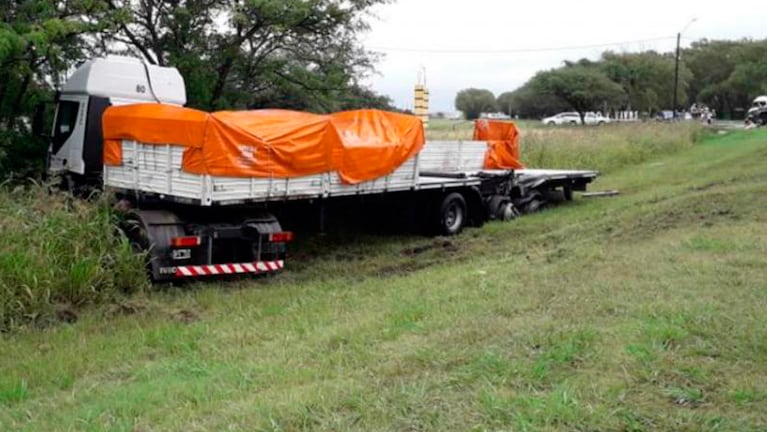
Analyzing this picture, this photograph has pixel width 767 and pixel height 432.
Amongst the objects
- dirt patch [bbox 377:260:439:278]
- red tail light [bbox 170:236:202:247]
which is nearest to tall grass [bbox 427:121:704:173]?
dirt patch [bbox 377:260:439:278]

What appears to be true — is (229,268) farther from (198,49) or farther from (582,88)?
(582,88)

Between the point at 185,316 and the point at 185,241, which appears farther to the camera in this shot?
the point at 185,241

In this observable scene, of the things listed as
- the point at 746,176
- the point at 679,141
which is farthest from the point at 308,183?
the point at 679,141

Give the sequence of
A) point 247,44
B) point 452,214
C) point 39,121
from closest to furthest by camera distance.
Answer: point 39,121 < point 452,214 < point 247,44

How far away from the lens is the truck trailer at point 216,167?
30.0 feet

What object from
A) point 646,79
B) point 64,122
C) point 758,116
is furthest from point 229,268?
point 646,79

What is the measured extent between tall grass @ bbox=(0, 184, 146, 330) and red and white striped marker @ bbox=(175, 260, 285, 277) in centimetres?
55

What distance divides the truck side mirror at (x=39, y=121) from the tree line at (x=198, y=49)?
530 mm

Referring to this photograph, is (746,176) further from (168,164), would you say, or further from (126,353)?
(126,353)

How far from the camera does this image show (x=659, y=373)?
14.9 ft

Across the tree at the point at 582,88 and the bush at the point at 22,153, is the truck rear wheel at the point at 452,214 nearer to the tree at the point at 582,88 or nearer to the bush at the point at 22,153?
the bush at the point at 22,153

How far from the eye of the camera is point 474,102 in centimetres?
10944

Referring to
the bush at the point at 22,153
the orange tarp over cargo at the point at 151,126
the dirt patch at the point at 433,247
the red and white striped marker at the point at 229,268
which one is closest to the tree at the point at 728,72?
the dirt patch at the point at 433,247

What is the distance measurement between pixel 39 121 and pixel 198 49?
549cm
